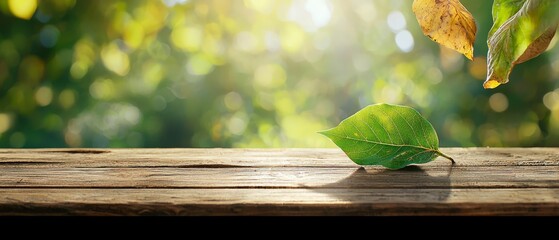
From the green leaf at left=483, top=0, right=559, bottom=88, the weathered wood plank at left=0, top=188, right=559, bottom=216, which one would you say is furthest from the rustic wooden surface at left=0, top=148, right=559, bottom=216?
the green leaf at left=483, top=0, right=559, bottom=88

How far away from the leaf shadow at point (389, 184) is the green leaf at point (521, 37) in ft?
0.41

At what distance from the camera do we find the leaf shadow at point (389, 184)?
60 centimetres

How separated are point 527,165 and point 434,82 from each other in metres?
1.41

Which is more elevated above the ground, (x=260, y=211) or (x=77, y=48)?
(x=77, y=48)

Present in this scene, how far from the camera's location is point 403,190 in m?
0.63

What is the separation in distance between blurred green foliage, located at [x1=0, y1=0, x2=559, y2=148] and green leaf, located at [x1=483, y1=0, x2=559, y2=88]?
122 centimetres

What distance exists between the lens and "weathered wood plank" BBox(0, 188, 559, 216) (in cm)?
56

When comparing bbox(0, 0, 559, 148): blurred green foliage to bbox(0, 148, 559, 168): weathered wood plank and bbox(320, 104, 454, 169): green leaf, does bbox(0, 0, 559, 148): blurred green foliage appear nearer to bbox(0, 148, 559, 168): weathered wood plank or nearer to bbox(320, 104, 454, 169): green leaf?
bbox(0, 148, 559, 168): weathered wood plank

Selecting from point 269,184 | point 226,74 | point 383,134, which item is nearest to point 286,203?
point 269,184

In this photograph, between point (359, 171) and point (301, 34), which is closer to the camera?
point (359, 171)

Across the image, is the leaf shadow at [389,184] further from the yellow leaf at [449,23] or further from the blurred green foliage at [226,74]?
the blurred green foliage at [226,74]

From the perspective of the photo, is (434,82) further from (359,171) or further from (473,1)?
(359,171)

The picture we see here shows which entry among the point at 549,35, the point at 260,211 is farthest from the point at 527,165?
the point at 260,211

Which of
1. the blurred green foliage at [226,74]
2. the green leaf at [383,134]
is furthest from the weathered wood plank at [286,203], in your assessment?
the blurred green foliage at [226,74]
